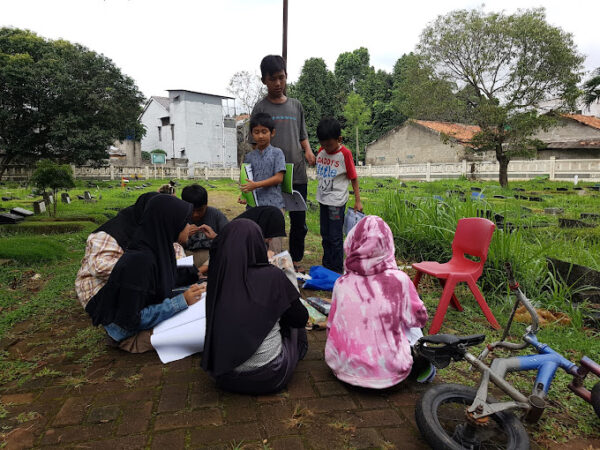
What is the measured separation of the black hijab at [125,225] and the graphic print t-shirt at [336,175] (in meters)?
1.91

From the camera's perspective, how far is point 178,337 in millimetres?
2600

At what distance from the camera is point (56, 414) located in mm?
2012

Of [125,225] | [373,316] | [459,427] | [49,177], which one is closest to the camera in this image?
[459,427]

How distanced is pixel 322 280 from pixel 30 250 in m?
3.98

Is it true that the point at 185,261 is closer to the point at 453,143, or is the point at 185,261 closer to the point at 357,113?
the point at 453,143

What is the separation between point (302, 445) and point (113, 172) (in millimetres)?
26716

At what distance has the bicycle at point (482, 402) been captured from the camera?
1.65 meters

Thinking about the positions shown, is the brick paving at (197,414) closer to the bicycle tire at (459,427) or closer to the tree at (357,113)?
the bicycle tire at (459,427)

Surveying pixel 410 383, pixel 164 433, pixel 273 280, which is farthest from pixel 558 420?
pixel 164 433

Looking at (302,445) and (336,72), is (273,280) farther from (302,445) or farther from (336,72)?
(336,72)

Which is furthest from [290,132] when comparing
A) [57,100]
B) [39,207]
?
[57,100]

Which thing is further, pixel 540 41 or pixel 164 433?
pixel 540 41

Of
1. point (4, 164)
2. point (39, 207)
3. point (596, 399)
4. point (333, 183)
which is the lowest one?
point (596, 399)

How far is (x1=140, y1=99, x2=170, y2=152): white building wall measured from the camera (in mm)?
36666
